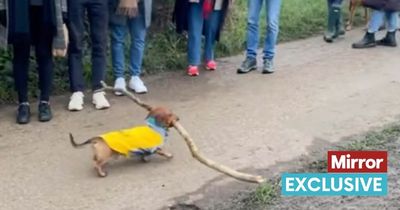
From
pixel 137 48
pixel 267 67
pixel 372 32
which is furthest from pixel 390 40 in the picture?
pixel 137 48

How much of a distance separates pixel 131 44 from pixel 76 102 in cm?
86

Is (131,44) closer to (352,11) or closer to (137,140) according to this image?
(137,140)

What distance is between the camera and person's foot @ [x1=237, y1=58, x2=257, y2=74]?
7.50m

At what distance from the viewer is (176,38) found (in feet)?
26.4

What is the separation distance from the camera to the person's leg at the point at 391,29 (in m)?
8.77

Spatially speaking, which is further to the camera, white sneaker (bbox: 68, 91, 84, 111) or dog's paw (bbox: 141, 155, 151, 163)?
white sneaker (bbox: 68, 91, 84, 111)

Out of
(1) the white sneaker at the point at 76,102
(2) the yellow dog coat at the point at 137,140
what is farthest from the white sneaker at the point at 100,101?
(2) the yellow dog coat at the point at 137,140

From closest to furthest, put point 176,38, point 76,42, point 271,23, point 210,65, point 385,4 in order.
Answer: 1. point 76,42
2. point 271,23
3. point 210,65
4. point 176,38
5. point 385,4

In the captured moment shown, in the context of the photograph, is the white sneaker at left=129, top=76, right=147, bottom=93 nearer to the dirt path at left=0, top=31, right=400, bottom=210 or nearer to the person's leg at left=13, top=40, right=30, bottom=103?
the dirt path at left=0, top=31, right=400, bottom=210

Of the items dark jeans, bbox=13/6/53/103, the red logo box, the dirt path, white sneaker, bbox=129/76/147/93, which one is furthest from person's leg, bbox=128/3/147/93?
the red logo box

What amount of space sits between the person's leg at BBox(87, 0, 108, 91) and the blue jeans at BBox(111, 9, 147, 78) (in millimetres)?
305

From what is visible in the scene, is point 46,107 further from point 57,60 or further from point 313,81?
point 313,81

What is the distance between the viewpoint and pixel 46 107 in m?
6.02

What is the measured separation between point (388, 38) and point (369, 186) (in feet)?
15.5
